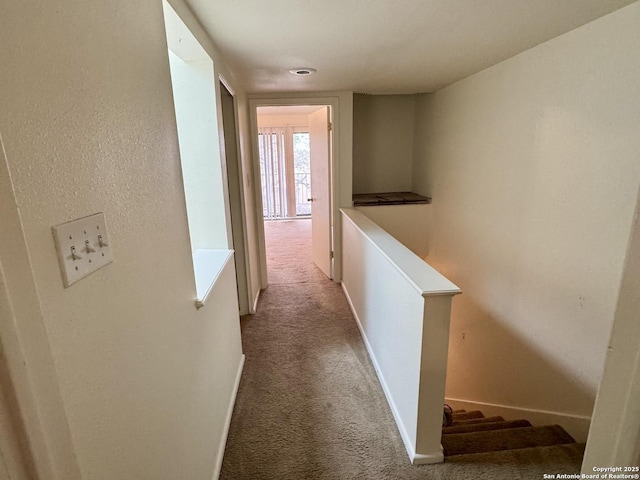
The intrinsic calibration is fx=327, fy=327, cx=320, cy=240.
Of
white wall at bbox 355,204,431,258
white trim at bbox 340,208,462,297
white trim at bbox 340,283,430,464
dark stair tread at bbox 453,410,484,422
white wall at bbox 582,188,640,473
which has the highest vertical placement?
white wall at bbox 582,188,640,473

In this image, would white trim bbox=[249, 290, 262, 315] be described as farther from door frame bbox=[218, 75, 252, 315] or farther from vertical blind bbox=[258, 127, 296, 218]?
vertical blind bbox=[258, 127, 296, 218]

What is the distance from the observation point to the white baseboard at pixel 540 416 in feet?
5.72

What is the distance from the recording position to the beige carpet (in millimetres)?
1506

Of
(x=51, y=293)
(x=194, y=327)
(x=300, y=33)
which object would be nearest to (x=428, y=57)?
(x=300, y=33)

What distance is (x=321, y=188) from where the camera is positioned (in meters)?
3.78

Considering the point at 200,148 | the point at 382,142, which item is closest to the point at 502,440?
the point at 200,148

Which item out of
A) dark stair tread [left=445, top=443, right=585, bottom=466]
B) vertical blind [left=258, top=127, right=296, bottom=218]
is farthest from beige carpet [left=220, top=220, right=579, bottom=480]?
vertical blind [left=258, top=127, right=296, bottom=218]

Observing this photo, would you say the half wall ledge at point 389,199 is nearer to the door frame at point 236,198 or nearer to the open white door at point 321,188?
the open white door at point 321,188

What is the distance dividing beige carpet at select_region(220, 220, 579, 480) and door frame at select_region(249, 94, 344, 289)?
0.76 m

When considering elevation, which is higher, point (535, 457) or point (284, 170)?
point (284, 170)

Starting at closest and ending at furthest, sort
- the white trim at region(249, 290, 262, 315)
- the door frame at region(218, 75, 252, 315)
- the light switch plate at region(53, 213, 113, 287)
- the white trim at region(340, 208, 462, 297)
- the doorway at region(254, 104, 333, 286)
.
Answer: the light switch plate at region(53, 213, 113, 287) < the white trim at region(340, 208, 462, 297) < the door frame at region(218, 75, 252, 315) < the white trim at region(249, 290, 262, 315) < the doorway at region(254, 104, 333, 286)

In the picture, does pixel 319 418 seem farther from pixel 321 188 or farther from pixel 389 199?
pixel 321 188

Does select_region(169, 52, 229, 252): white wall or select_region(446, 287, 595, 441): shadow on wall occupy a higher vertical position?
select_region(169, 52, 229, 252): white wall

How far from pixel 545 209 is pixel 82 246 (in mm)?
2180
